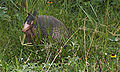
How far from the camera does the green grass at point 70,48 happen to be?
205 cm

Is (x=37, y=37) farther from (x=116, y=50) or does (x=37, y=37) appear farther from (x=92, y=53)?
(x=116, y=50)

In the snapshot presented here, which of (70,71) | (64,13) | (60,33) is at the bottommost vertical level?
(70,71)

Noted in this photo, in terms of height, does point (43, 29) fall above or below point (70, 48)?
above

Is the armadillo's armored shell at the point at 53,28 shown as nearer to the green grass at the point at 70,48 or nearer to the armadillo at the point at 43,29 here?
the armadillo at the point at 43,29

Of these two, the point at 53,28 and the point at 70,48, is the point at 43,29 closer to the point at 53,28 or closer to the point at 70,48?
the point at 53,28

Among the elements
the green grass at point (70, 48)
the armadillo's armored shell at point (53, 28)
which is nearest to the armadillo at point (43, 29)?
the armadillo's armored shell at point (53, 28)

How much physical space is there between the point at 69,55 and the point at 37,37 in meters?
0.51

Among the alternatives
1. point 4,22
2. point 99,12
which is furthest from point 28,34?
point 99,12

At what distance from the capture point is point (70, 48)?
256 cm

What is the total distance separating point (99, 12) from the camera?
3.82m

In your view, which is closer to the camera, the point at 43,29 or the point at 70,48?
the point at 70,48

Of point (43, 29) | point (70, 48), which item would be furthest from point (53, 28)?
point (70, 48)

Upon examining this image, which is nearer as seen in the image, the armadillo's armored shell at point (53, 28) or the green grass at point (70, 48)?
the green grass at point (70, 48)

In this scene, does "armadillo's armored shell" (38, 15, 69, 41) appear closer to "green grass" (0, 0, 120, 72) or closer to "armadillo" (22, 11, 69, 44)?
"armadillo" (22, 11, 69, 44)
